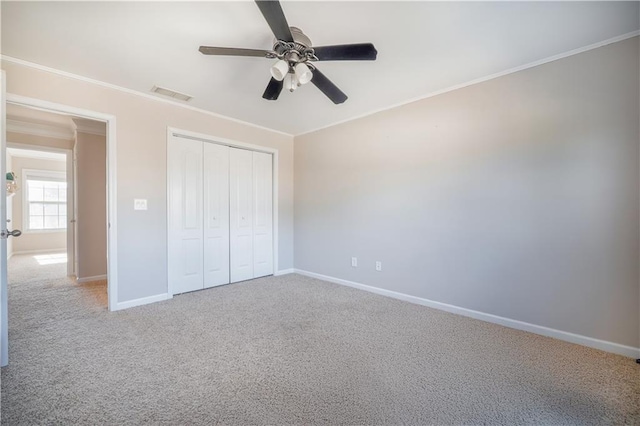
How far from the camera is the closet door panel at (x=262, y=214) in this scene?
446cm

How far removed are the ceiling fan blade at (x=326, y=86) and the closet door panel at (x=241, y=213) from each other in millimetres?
2205

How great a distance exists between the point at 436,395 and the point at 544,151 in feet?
7.39

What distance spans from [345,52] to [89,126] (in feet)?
14.6

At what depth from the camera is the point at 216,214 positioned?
398cm

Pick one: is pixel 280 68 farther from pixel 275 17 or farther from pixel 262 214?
pixel 262 214

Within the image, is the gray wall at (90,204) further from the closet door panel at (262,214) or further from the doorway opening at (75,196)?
the closet door panel at (262,214)

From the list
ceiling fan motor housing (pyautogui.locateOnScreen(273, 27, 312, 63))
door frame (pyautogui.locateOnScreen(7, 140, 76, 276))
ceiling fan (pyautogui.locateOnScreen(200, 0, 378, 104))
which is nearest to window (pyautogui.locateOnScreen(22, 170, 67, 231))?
door frame (pyautogui.locateOnScreen(7, 140, 76, 276))

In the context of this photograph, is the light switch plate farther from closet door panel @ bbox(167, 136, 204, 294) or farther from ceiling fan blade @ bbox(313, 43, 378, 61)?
ceiling fan blade @ bbox(313, 43, 378, 61)

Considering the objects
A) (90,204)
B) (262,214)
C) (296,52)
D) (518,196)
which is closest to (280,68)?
(296,52)

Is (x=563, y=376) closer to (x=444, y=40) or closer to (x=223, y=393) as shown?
(x=223, y=393)

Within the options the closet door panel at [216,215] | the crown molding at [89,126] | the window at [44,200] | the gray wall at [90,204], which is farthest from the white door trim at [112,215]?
the window at [44,200]

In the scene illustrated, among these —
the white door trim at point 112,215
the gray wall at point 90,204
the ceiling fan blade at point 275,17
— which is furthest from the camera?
Answer: the gray wall at point 90,204

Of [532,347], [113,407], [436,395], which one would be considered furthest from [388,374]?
[113,407]

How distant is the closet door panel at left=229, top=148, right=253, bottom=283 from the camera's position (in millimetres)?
4168
